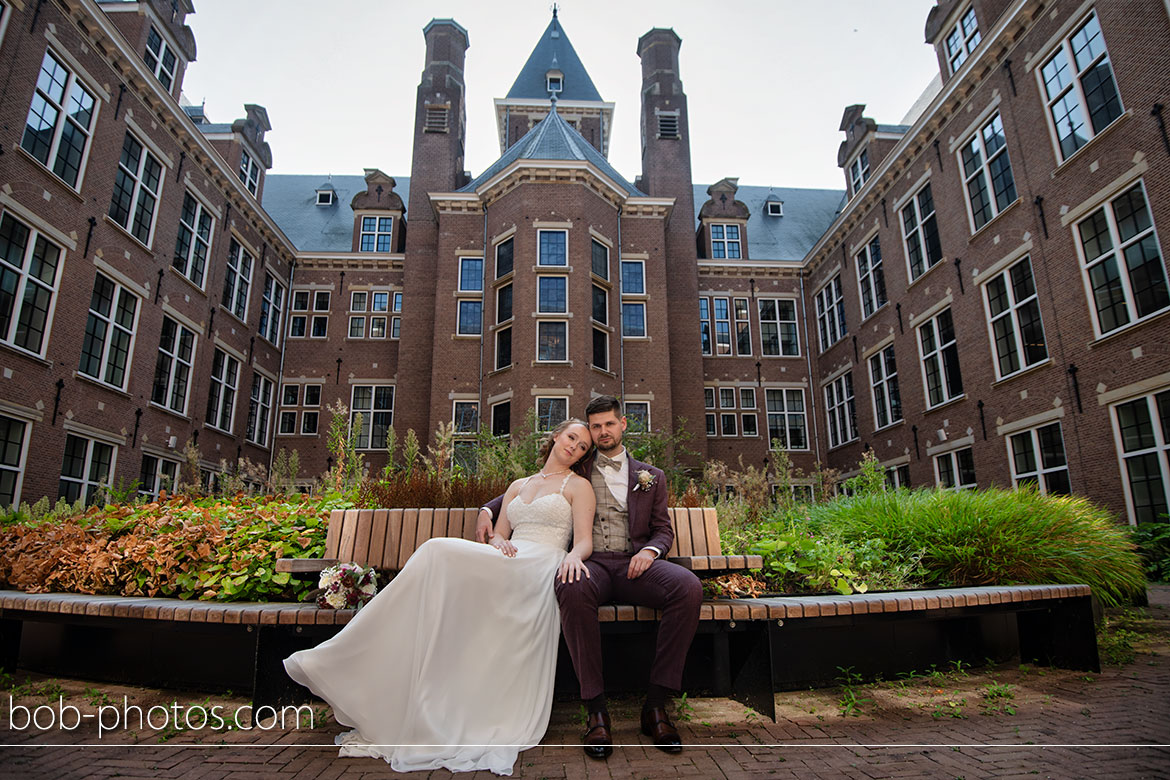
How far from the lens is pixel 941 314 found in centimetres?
1545

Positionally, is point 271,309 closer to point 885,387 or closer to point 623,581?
point 885,387

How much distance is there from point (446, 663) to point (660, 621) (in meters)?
1.15

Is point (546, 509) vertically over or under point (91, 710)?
over

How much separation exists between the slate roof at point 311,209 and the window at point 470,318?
5.80m

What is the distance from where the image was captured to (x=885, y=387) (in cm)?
1816

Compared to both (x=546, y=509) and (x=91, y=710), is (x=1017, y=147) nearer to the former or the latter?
(x=546, y=509)

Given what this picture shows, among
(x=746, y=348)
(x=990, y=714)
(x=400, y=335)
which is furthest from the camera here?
(x=746, y=348)

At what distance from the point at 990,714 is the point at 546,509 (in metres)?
2.80

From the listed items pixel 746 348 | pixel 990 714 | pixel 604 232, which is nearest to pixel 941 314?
pixel 746 348

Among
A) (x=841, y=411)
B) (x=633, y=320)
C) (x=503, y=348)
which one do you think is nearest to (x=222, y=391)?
(x=503, y=348)

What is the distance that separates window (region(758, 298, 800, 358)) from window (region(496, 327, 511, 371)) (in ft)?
32.9

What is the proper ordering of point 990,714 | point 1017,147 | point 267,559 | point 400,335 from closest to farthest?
1. point 990,714
2. point 267,559
3. point 1017,147
4. point 400,335

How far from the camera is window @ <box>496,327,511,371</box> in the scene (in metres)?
18.7

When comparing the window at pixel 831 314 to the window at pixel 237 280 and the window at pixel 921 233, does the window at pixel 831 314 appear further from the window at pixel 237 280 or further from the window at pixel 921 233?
the window at pixel 237 280
